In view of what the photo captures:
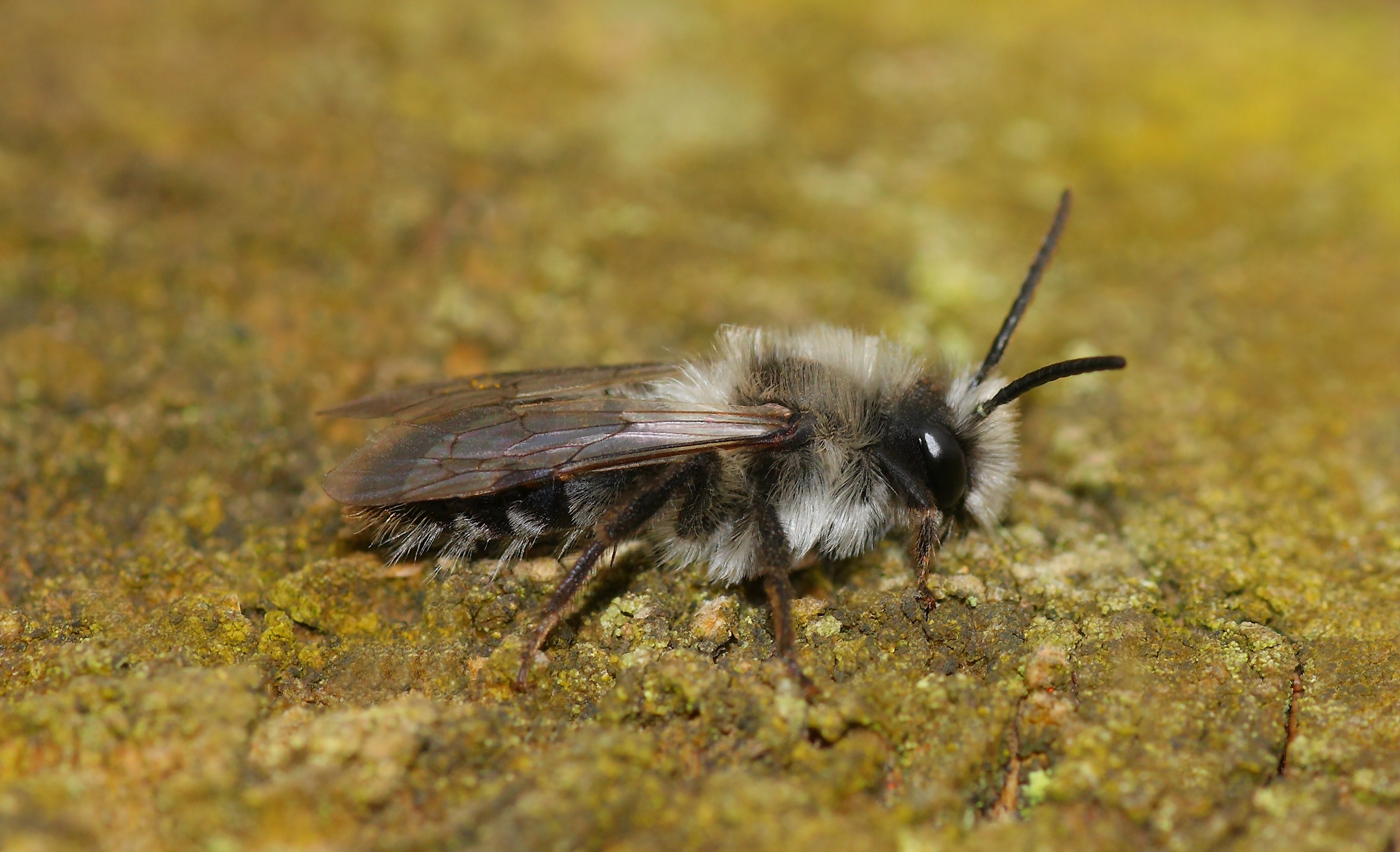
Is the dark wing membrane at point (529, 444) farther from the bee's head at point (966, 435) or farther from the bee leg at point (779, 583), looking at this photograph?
the bee's head at point (966, 435)

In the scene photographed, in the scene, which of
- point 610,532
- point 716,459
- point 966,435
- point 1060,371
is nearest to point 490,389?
point 610,532

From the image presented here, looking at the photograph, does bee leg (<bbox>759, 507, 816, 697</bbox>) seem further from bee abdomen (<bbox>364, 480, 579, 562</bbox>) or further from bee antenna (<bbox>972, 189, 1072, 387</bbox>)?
bee antenna (<bbox>972, 189, 1072, 387</bbox>)

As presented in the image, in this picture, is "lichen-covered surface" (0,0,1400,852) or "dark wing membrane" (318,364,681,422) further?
"dark wing membrane" (318,364,681,422)

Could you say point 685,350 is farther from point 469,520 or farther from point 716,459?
point 469,520

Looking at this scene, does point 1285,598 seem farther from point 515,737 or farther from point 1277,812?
point 515,737

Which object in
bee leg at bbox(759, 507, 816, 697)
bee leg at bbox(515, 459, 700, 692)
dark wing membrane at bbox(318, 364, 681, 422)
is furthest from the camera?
dark wing membrane at bbox(318, 364, 681, 422)

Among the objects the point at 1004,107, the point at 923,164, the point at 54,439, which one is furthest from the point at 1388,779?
the point at 54,439

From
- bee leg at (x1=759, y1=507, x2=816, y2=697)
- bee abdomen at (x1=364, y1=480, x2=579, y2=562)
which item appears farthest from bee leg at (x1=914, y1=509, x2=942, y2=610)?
bee abdomen at (x1=364, y1=480, x2=579, y2=562)

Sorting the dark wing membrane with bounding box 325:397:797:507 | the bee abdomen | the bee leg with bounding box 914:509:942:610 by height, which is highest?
the dark wing membrane with bounding box 325:397:797:507
